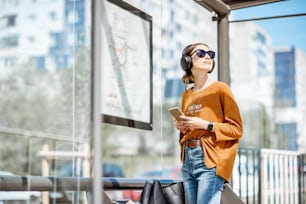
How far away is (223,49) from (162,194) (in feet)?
5.54

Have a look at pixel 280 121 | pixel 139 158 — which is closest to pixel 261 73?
pixel 280 121

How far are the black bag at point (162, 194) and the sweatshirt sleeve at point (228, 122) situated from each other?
2.23 feet

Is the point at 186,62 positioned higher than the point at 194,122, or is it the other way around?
the point at 186,62

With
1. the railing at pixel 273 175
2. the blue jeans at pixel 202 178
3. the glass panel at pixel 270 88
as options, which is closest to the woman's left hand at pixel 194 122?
the blue jeans at pixel 202 178

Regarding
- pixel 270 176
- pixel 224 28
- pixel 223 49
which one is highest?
pixel 224 28

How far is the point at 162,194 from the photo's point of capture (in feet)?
12.9

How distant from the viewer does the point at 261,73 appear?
48.6 feet

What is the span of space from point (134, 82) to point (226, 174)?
1225 mm

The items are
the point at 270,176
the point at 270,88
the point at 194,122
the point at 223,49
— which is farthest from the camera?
the point at 270,88

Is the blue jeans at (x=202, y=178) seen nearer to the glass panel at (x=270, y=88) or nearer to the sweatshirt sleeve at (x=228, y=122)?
the sweatshirt sleeve at (x=228, y=122)

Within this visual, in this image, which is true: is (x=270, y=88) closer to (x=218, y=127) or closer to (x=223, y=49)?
(x=223, y=49)

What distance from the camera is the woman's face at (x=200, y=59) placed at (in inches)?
140

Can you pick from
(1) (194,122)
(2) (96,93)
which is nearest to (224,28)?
(1) (194,122)

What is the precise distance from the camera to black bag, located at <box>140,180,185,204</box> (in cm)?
389
